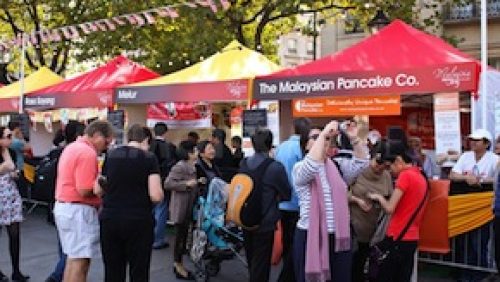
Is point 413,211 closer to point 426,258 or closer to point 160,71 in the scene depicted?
point 426,258

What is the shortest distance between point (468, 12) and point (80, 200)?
1992 centimetres

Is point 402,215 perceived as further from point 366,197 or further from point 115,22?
point 115,22

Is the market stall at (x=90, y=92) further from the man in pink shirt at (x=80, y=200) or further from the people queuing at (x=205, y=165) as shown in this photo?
the man in pink shirt at (x=80, y=200)

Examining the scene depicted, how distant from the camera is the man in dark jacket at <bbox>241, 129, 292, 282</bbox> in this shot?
556 centimetres

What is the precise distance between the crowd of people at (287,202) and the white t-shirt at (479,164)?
938 mm

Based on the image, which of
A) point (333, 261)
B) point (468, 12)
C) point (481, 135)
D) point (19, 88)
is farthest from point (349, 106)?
point (468, 12)

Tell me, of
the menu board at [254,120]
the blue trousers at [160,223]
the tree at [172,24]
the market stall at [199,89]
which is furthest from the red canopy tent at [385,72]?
the tree at [172,24]

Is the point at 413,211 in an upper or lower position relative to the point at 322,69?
lower

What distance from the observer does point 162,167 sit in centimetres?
934

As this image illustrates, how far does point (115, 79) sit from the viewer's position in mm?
12742

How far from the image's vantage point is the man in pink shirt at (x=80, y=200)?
5.14 m

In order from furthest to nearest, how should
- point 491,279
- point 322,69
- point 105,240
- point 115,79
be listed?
point 115,79 < point 322,69 < point 491,279 < point 105,240

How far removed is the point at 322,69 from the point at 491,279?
3.83 meters

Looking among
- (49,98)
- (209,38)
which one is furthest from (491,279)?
(209,38)
